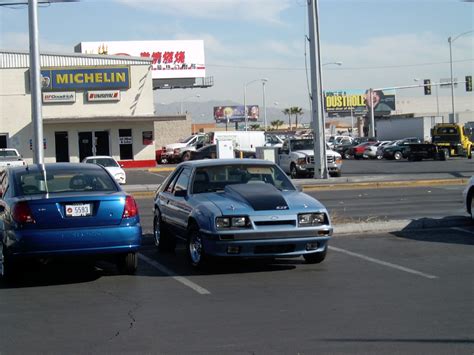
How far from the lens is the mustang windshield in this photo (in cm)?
1055

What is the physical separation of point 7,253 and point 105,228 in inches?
49.1

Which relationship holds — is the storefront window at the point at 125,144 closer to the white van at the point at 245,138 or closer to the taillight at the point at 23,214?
the white van at the point at 245,138

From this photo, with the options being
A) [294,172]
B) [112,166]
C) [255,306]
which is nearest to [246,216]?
[255,306]

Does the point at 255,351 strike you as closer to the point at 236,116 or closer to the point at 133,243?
the point at 133,243

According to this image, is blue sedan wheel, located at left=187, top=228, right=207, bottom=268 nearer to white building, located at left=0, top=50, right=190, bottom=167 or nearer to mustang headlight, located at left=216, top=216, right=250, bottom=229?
mustang headlight, located at left=216, top=216, right=250, bottom=229

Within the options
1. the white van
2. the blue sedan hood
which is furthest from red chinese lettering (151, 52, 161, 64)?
the blue sedan hood

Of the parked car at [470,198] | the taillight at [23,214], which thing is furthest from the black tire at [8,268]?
the parked car at [470,198]

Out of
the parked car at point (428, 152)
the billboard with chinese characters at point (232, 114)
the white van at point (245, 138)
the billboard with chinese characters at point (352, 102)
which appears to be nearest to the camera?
the white van at point (245, 138)

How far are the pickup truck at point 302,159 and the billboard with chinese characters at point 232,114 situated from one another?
319 ft

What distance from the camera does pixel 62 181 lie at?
370 inches

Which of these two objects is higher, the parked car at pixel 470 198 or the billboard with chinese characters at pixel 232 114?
the billboard with chinese characters at pixel 232 114

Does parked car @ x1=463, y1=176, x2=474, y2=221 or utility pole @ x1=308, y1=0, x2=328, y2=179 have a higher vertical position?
utility pole @ x1=308, y1=0, x2=328, y2=179

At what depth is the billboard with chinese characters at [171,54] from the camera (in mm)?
79500

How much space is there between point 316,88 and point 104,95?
20083 mm
